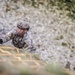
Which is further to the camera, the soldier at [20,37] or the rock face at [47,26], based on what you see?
the rock face at [47,26]

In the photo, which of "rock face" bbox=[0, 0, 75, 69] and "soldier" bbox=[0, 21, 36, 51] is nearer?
"soldier" bbox=[0, 21, 36, 51]

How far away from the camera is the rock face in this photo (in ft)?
22.0

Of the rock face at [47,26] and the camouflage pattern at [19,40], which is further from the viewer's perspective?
the rock face at [47,26]

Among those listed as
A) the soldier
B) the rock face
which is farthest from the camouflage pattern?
the rock face

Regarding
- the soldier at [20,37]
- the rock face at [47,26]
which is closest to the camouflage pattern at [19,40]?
the soldier at [20,37]

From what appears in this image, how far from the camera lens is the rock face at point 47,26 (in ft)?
22.0

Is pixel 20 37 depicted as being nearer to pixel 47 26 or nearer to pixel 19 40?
pixel 19 40

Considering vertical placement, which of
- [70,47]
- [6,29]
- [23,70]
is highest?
[23,70]

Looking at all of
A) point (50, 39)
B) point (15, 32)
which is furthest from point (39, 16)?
point (15, 32)

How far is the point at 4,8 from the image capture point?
7512 millimetres

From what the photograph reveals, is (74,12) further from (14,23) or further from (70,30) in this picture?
(14,23)

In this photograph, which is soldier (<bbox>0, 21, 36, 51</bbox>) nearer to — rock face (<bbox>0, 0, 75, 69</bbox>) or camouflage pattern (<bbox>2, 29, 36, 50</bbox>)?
camouflage pattern (<bbox>2, 29, 36, 50</bbox>)

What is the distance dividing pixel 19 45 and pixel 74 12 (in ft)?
10.0

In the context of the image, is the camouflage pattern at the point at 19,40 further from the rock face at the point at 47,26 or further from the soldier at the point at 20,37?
the rock face at the point at 47,26
